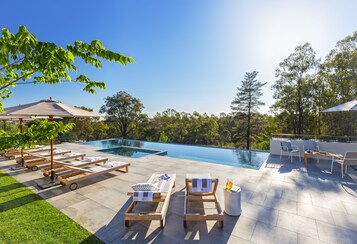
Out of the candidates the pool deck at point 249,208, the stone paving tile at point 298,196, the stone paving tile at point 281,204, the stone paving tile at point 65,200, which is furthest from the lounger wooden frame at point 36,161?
the stone paving tile at point 298,196

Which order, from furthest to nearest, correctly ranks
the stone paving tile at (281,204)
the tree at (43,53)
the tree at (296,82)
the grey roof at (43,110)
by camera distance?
the tree at (296,82), the grey roof at (43,110), the stone paving tile at (281,204), the tree at (43,53)

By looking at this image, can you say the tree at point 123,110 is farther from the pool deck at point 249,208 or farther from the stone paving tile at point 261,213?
the stone paving tile at point 261,213

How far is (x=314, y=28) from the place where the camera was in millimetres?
7871

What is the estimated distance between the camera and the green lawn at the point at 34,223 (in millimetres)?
2819

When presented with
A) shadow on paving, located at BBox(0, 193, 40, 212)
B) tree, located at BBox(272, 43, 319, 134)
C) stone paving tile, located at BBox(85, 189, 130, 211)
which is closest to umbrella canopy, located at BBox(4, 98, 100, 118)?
shadow on paving, located at BBox(0, 193, 40, 212)

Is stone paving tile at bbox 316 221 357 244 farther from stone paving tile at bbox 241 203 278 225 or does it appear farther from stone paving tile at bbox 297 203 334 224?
stone paving tile at bbox 241 203 278 225

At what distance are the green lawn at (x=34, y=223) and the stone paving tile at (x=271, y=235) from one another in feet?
8.92

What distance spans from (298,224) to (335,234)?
21.1 inches

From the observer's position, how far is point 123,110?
2488 centimetres

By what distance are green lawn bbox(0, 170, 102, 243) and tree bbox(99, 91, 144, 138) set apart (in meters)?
21.0

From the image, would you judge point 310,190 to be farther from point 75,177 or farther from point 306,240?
point 75,177

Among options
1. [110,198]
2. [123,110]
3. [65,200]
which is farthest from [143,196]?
[123,110]

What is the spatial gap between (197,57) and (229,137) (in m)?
14.6

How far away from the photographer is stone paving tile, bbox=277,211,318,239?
3.04 meters
